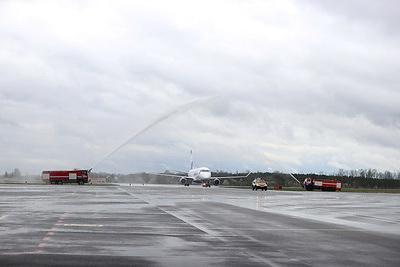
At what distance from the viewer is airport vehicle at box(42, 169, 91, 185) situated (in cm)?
12338

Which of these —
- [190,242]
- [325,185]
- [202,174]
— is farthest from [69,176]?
[190,242]

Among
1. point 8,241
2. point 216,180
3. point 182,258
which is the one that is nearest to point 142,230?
point 8,241

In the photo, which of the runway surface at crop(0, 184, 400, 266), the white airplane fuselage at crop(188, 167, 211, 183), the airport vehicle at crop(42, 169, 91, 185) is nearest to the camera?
the runway surface at crop(0, 184, 400, 266)

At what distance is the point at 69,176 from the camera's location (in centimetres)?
12456

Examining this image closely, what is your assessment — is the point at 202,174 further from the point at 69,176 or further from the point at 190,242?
the point at 190,242

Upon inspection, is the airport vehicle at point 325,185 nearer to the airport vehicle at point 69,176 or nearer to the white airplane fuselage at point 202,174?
the white airplane fuselage at point 202,174

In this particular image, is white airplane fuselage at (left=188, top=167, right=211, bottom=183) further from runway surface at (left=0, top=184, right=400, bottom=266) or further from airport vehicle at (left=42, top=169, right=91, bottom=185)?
runway surface at (left=0, top=184, right=400, bottom=266)

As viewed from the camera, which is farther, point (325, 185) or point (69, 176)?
point (69, 176)

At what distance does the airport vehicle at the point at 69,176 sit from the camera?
12338cm

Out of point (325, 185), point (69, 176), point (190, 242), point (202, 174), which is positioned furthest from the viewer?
point (69, 176)

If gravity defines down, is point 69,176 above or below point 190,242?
above

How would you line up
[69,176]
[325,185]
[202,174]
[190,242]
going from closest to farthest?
[190,242] → [325,185] → [202,174] → [69,176]

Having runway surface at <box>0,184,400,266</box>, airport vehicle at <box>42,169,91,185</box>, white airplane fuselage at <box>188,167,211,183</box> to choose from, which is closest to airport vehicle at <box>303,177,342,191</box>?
white airplane fuselage at <box>188,167,211,183</box>

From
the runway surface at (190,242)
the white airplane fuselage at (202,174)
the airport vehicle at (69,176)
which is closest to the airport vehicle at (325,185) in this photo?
the white airplane fuselage at (202,174)
